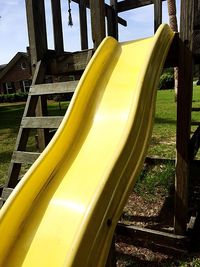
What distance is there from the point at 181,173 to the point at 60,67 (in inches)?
74.2

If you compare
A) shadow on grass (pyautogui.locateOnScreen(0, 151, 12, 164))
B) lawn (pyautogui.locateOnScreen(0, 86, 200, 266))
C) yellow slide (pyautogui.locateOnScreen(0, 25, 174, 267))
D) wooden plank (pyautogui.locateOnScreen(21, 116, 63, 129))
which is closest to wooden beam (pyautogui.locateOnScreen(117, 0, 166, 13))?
yellow slide (pyautogui.locateOnScreen(0, 25, 174, 267))

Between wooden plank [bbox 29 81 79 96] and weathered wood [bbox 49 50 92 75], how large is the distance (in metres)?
0.39

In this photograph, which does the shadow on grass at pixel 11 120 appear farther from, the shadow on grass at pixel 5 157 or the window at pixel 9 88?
the window at pixel 9 88

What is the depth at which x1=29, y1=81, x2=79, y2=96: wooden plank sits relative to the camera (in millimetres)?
3183

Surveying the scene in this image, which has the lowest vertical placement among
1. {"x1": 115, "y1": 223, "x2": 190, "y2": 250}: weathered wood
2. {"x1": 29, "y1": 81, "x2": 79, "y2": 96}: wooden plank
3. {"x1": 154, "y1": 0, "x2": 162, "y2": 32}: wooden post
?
{"x1": 115, "y1": 223, "x2": 190, "y2": 250}: weathered wood

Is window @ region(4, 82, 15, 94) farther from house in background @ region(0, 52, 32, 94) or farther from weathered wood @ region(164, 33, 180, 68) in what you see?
weathered wood @ region(164, 33, 180, 68)

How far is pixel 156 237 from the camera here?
3188 millimetres

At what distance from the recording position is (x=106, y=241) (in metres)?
1.76

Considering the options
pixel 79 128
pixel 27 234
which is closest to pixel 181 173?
pixel 79 128

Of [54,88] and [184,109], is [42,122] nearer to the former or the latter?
[54,88]

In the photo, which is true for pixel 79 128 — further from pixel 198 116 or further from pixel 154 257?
pixel 198 116

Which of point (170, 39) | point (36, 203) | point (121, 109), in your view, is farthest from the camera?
point (170, 39)

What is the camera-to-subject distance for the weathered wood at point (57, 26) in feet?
12.6

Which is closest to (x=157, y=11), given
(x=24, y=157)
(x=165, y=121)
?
(x=24, y=157)
